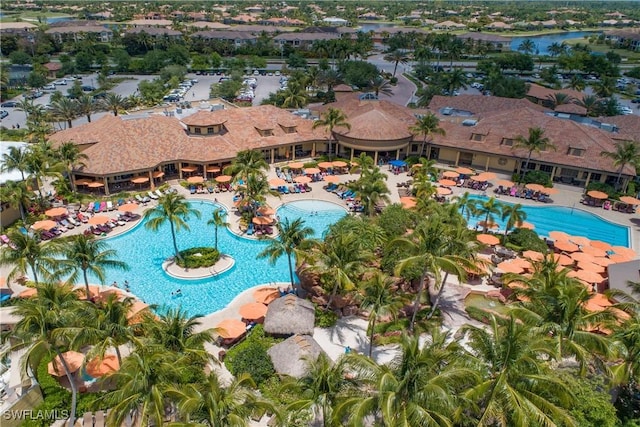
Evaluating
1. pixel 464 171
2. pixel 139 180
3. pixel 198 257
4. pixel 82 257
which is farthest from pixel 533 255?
pixel 139 180

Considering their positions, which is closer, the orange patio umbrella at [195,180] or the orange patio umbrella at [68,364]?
the orange patio umbrella at [68,364]

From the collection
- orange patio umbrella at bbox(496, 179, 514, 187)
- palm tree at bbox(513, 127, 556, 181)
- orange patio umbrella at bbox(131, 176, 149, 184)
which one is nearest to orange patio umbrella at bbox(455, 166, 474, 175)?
orange patio umbrella at bbox(496, 179, 514, 187)

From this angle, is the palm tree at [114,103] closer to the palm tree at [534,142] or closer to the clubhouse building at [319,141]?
the clubhouse building at [319,141]

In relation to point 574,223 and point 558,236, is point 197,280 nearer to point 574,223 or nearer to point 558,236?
point 558,236

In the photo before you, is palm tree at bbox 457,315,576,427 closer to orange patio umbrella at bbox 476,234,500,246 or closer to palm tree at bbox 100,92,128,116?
orange patio umbrella at bbox 476,234,500,246

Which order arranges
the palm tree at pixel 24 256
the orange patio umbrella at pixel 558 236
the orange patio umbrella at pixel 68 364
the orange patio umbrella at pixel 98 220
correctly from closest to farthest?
the orange patio umbrella at pixel 68 364
the palm tree at pixel 24 256
the orange patio umbrella at pixel 98 220
the orange patio umbrella at pixel 558 236

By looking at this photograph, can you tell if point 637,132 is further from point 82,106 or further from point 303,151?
point 82,106

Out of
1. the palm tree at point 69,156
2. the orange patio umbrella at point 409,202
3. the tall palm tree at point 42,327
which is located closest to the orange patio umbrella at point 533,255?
the orange patio umbrella at point 409,202
